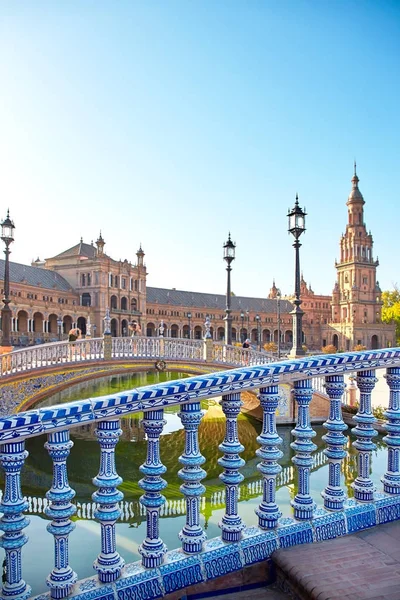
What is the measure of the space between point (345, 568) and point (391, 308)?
90.4 meters

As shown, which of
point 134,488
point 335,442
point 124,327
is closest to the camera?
point 335,442

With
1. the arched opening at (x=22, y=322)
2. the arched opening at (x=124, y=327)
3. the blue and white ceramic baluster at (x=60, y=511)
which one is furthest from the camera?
the arched opening at (x=124, y=327)

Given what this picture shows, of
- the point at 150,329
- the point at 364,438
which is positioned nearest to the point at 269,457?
the point at 364,438

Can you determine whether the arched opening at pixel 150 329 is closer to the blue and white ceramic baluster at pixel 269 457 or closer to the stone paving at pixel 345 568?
the blue and white ceramic baluster at pixel 269 457

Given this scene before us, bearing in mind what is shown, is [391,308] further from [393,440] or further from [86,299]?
[393,440]

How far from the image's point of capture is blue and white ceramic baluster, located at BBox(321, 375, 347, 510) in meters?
3.51

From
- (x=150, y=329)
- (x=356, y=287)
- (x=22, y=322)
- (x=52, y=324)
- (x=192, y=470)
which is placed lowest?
(x=192, y=470)

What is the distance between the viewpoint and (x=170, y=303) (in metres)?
83.8

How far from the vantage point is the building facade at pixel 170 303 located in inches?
2464

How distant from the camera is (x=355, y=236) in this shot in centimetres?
8462

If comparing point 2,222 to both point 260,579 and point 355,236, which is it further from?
point 355,236

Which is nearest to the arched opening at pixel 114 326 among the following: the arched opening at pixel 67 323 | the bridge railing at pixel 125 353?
the arched opening at pixel 67 323

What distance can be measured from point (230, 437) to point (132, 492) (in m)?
8.62

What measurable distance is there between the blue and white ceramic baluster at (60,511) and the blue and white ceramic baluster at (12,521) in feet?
0.49
